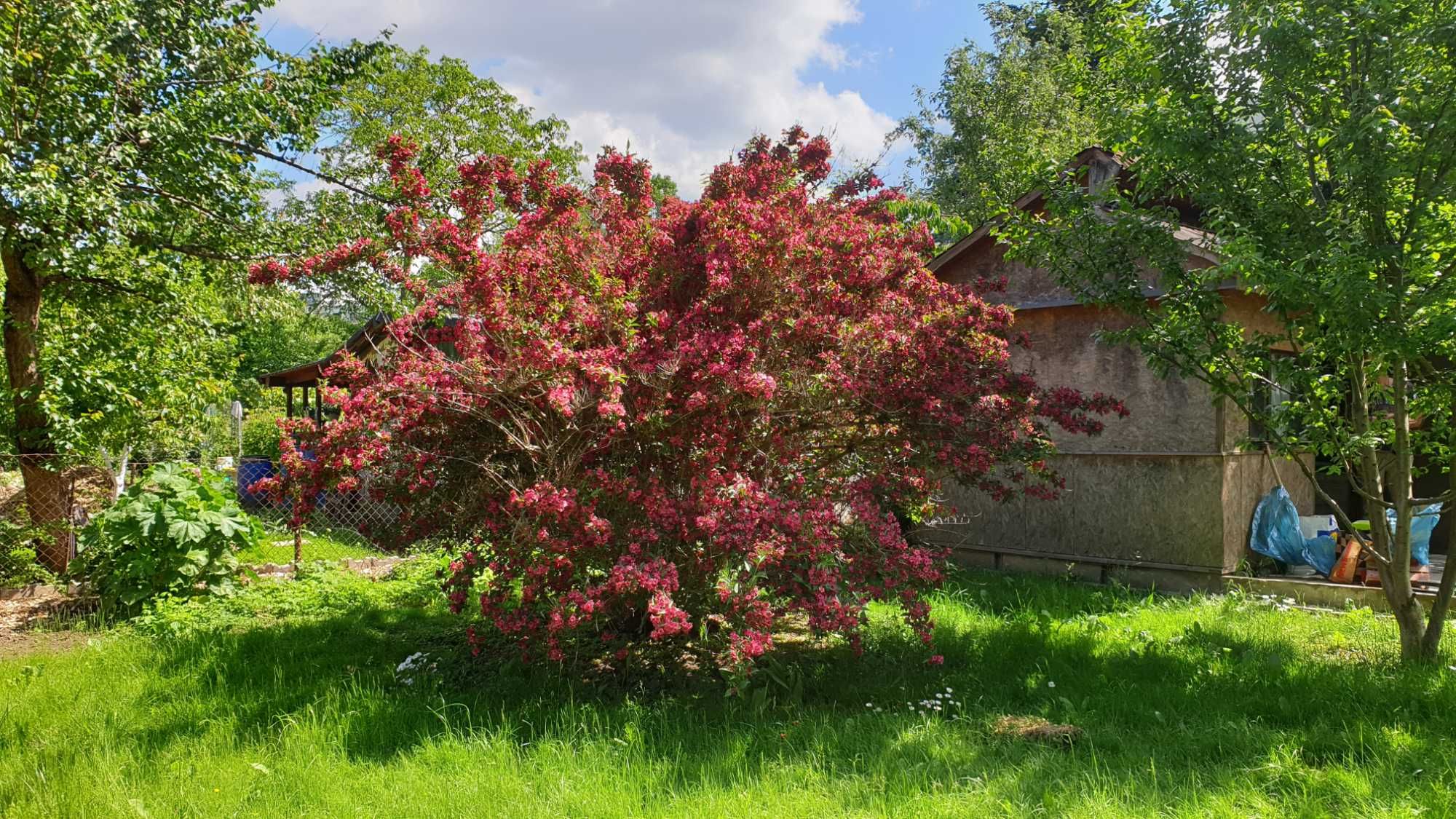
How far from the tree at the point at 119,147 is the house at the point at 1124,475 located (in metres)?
7.45

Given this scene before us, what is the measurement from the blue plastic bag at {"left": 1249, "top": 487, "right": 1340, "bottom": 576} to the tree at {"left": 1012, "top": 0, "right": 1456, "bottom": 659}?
2.17 meters

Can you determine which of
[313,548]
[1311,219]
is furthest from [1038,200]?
[313,548]

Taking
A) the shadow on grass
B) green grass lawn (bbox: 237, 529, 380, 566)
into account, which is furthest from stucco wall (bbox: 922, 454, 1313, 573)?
green grass lawn (bbox: 237, 529, 380, 566)

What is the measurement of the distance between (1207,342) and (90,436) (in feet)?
32.2

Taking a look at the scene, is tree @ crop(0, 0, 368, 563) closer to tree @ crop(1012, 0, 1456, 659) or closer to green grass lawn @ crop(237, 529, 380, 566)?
green grass lawn @ crop(237, 529, 380, 566)

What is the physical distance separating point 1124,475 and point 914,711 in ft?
17.8

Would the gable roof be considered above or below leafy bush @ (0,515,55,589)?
above

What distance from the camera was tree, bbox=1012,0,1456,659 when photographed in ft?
15.7

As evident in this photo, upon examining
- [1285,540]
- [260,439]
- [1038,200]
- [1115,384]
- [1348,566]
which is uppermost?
[1038,200]

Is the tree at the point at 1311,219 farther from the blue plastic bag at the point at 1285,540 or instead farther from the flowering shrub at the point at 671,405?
the blue plastic bag at the point at 1285,540

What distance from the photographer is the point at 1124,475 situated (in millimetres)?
9133

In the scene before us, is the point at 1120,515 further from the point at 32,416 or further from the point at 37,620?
the point at 32,416

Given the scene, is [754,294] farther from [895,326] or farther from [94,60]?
[94,60]

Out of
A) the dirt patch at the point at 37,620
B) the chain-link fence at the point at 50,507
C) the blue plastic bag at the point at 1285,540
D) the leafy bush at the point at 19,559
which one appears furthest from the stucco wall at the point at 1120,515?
the leafy bush at the point at 19,559
